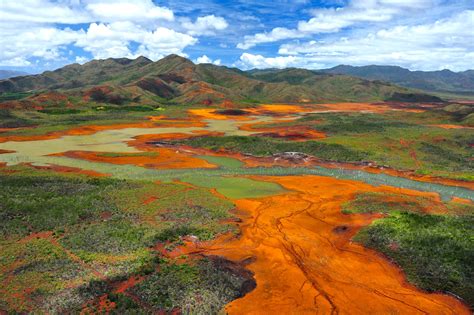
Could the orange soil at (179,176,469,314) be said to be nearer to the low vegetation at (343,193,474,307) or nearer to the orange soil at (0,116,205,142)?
the low vegetation at (343,193,474,307)

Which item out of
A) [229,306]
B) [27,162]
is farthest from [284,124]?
[229,306]

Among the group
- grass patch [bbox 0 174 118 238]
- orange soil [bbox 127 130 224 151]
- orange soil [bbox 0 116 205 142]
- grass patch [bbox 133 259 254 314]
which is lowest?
grass patch [bbox 133 259 254 314]

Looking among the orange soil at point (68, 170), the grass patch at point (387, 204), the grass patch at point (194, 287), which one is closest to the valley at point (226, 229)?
the grass patch at point (194, 287)

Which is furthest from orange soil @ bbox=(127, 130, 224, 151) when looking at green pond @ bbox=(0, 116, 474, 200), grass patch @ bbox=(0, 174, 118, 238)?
grass patch @ bbox=(0, 174, 118, 238)

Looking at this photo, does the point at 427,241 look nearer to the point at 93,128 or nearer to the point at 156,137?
the point at 156,137

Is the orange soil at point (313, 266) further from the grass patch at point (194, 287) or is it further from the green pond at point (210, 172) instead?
the green pond at point (210, 172)

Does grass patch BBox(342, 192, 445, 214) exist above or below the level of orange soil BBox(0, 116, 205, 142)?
below

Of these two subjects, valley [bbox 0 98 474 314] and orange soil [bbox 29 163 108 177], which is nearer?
valley [bbox 0 98 474 314]
